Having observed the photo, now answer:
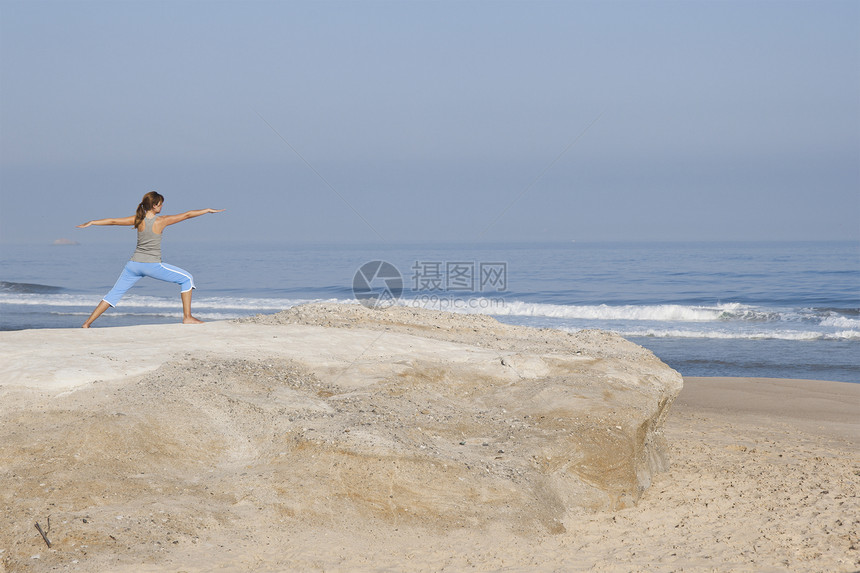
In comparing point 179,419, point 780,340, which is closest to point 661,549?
point 179,419

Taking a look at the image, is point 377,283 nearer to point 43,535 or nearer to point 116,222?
point 116,222

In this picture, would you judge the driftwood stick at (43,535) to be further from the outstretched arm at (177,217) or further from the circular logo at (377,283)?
the circular logo at (377,283)

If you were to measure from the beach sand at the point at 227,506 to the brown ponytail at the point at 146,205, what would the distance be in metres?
1.65

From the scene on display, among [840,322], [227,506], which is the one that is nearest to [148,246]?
[227,506]

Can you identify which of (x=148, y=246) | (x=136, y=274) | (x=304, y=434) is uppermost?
(x=148, y=246)

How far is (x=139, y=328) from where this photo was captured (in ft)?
22.2

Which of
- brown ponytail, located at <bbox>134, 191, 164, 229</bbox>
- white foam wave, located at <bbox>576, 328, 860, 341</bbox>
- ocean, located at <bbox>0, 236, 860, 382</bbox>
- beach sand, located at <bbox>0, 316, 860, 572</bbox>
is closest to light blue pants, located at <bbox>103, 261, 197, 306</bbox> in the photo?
brown ponytail, located at <bbox>134, 191, 164, 229</bbox>

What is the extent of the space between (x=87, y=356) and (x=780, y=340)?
50.1 ft

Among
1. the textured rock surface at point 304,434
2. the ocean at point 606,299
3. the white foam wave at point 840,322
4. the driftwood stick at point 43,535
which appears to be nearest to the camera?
the driftwood stick at point 43,535

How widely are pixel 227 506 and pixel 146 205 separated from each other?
4227 mm

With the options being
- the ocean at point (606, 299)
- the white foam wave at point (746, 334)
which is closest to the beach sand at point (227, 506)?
the ocean at point (606, 299)

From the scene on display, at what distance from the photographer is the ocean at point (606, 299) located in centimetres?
1497

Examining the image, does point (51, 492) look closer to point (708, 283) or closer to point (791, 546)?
point (791, 546)

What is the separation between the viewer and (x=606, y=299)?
2533cm
